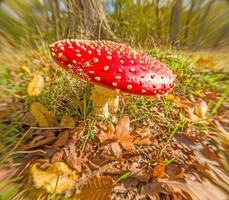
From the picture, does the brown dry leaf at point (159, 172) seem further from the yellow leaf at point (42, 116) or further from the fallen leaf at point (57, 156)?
the yellow leaf at point (42, 116)

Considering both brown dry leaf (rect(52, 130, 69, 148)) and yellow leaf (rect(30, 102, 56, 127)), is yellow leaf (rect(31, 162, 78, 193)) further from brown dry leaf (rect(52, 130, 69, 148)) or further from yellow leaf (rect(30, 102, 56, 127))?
yellow leaf (rect(30, 102, 56, 127))

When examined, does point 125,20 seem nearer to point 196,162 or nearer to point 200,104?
point 200,104

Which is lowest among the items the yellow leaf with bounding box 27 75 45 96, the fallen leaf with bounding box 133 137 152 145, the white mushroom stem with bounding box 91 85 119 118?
the fallen leaf with bounding box 133 137 152 145

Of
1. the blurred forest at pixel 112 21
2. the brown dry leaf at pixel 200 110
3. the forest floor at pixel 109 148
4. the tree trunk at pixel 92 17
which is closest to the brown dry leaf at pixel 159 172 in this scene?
the forest floor at pixel 109 148

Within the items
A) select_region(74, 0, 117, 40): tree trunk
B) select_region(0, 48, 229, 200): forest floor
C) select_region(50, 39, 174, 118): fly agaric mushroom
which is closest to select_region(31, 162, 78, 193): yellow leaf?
select_region(0, 48, 229, 200): forest floor

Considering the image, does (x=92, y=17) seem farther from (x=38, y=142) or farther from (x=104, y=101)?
(x=38, y=142)

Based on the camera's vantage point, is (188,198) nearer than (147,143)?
Yes

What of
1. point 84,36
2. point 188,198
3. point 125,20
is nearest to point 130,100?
point 188,198
